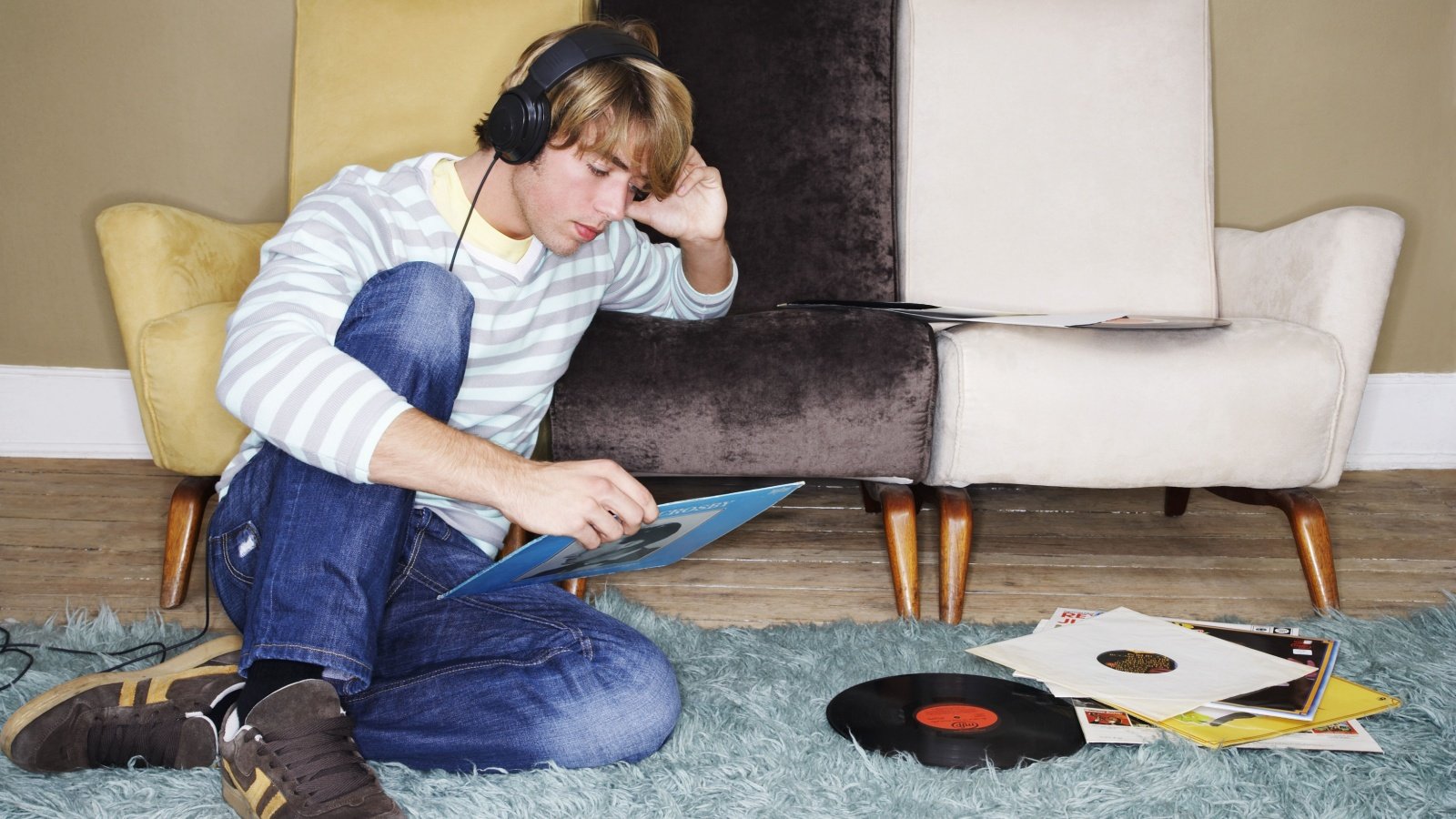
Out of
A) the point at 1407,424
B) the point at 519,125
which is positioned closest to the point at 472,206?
the point at 519,125

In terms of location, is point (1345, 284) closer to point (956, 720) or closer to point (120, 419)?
point (956, 720)

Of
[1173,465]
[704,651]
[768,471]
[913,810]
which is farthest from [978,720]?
[1173,465]

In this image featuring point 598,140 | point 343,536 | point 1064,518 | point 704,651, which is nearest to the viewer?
point 343,536

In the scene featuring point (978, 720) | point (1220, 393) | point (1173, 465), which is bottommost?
point (978, 720)

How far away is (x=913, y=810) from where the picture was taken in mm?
1039

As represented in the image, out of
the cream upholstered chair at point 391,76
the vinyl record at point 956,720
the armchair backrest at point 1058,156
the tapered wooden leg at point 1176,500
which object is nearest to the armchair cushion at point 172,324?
the cream upholstered chair at point 391,76

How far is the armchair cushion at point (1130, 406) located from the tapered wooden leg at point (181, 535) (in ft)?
3.78

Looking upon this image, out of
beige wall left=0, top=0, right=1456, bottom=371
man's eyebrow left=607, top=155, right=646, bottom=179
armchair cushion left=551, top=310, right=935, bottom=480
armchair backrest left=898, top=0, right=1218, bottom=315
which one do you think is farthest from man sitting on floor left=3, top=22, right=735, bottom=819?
beige wall left=0, top=0, right=1456, bottom=371

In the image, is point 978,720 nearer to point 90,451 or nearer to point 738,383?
point 738,383

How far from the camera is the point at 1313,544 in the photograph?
169 cm

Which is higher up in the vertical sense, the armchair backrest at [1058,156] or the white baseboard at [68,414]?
the armchair backrest at [1058,156]

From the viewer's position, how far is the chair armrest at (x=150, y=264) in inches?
63.4

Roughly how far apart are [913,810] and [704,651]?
1.57ft

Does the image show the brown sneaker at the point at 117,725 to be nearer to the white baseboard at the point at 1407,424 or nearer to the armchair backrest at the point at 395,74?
the armchair backrest at the point at 395,74
